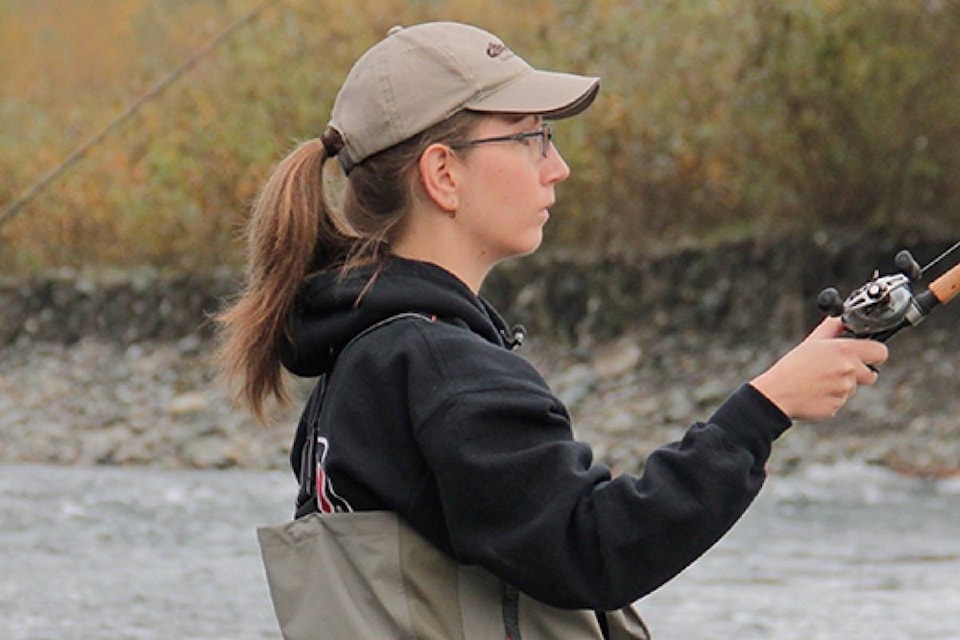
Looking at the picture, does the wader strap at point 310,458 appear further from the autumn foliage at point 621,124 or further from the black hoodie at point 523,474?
the autumn foliage at point 621,124

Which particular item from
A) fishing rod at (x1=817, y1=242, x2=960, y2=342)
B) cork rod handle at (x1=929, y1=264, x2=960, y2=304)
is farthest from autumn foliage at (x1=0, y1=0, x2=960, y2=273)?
fishing rod at (x1=817, y1=242, x2=960, y2=342)

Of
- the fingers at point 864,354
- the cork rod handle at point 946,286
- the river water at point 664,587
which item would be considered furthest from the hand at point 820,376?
the river water at point 664,587

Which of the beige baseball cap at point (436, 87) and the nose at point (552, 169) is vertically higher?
the beige baseball cap at point (436, 87)

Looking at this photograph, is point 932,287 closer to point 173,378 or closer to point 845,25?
point 845,25

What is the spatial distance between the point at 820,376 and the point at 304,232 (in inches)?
22.8

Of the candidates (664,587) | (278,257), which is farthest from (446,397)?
(664,587)

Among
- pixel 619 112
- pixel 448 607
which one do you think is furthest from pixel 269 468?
pixel 448 607

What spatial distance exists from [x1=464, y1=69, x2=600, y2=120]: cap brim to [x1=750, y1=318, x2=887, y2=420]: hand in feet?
1.27

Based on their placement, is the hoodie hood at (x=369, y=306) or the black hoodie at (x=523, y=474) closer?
the black hoodie at (x=523, y=474)

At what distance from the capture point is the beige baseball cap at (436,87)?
84.0 inches

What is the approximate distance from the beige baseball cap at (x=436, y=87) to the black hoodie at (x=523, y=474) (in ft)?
0.84

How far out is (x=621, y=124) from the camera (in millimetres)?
16328

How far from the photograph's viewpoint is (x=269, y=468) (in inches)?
515

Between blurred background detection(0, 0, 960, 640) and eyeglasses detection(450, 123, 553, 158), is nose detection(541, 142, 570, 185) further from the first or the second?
blurred background detection(0, 0, 960, 640)
